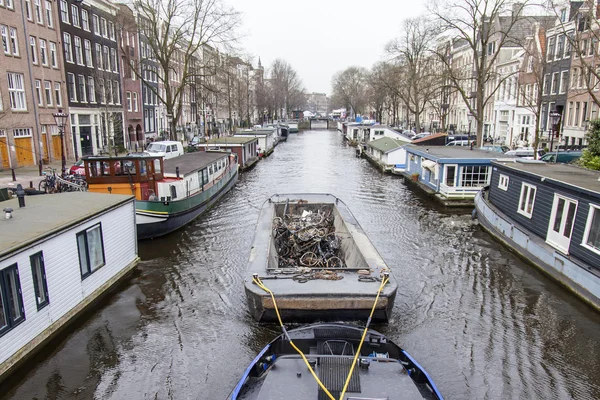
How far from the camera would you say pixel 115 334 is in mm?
10570

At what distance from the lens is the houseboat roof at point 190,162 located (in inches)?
872

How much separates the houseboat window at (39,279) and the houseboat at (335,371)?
17.9 ft

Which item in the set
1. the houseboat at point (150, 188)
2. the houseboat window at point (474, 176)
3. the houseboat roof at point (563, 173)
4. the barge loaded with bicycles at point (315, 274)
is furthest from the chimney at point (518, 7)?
the houseboat at point (150, 188)

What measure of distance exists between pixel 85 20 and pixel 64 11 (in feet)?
11.1

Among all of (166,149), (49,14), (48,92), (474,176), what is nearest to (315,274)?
(474,176)

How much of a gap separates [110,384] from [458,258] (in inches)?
485

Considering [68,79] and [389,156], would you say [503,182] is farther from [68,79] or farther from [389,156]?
[68,79]

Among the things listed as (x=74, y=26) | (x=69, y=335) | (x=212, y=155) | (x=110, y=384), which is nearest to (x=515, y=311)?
(x=110, y=384)

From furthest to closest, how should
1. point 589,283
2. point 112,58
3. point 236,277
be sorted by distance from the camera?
point 112,58 < point 236,277 < point 589,283

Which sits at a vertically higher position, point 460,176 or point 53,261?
point 53,261

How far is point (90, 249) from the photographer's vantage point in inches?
457

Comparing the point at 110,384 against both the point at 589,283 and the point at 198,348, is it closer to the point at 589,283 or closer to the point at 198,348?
the point at 198,348

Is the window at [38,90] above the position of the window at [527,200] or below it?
above

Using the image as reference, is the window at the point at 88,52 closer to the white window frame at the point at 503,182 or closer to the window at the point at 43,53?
the window at the point at 43,53
